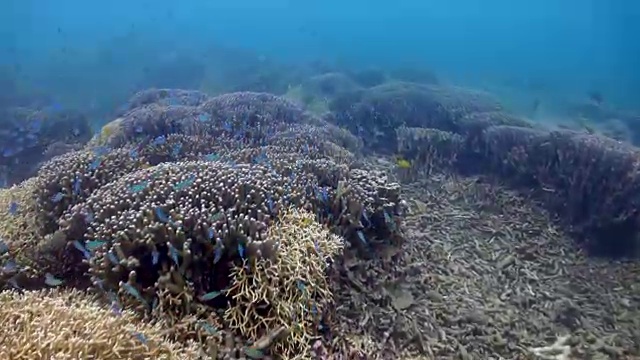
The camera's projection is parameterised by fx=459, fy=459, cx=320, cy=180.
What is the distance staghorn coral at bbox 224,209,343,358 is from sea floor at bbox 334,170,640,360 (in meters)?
0.59

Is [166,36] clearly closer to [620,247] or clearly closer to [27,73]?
[27,73]

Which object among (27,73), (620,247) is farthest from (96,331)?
(27,73)

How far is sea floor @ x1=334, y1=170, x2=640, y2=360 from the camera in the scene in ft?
18.1

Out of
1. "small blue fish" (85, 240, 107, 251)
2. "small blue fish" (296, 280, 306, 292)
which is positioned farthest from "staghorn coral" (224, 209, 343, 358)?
"small blue fish" (85, 240, 107, 251)

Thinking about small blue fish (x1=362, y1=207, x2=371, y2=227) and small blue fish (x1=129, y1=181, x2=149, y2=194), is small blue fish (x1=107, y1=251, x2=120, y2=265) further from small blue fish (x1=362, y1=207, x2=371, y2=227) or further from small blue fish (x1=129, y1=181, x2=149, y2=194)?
small blue fish (x1=362, y1=207, x2=371, y2=227)

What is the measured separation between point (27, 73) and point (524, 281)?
39.3 metres

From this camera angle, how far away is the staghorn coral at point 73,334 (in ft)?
9.59

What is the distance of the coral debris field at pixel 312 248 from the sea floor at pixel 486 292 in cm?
3

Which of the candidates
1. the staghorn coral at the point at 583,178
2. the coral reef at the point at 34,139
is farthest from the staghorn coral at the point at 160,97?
the staghorn coral at the point at 583,178

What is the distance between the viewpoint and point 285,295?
14.3ft

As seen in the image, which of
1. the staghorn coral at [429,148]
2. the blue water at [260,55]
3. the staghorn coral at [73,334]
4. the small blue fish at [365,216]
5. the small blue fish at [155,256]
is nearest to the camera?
the staghorn coral at [73,334]

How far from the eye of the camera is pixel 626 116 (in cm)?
2670

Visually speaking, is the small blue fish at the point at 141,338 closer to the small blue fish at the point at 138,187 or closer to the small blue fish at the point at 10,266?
the small blue fish at the point at 138,187

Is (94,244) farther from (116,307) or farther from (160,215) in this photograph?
(116,307)
